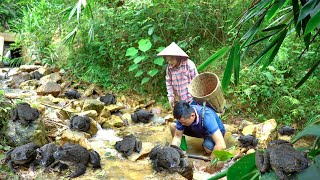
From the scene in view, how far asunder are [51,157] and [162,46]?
13.6 ft

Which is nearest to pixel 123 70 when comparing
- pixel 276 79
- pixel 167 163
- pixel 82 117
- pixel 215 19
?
pixel 215 19

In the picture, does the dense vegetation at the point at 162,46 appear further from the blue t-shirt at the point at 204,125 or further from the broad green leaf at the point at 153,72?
the blue t-shirt at the point at 204,125

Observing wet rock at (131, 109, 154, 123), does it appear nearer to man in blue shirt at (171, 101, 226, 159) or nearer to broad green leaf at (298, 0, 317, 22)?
man in blue shirt at (171, 101, 226, 159)

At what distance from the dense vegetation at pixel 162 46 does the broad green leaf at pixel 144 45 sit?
0.07 feet

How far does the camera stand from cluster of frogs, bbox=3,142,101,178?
3.26 meters

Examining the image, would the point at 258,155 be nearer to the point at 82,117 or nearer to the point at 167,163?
the point at 167,163

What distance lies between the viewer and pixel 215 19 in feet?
21.3

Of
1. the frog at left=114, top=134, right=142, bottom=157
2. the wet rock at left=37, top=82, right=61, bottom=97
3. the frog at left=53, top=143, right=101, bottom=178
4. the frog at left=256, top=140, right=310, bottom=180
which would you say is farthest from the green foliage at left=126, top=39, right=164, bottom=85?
the frog at left=256, top=140, right=310, bottom=180

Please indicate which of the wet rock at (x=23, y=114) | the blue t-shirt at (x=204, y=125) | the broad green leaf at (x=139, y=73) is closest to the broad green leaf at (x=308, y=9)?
the blue t-shirt at (x=204, y=125)

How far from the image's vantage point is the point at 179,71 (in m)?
4.70

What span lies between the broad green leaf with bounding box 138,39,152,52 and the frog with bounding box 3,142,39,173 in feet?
12.1

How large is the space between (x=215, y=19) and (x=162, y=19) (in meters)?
1.17

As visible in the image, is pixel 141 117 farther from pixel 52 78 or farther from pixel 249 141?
pixel 52 78

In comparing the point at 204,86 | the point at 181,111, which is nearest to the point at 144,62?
the point at 204,86
